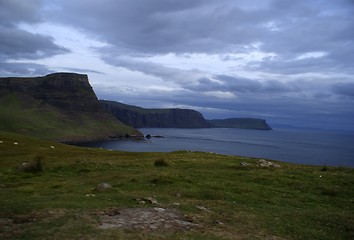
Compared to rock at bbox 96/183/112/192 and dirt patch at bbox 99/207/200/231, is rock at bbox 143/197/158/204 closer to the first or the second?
dirt patch at bbox 99/207/200/231

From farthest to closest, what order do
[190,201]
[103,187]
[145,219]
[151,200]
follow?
1. [103,187]
2. [190,201]
3. [151,200]
4. [145,219]

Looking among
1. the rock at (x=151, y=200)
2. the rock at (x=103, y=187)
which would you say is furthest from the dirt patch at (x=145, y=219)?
the rock at (x=103, y=187)

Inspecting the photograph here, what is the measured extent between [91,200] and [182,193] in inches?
269

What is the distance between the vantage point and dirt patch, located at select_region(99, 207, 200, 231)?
15718 mm

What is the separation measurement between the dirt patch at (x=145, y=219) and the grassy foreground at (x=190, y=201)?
485mm

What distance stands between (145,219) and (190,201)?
5.78 meters

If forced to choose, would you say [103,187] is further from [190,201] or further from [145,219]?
[145,219]

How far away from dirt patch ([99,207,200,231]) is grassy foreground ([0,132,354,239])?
0.49 meters

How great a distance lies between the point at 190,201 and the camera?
22078 mm

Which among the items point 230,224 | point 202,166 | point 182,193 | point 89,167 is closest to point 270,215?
point 230,224

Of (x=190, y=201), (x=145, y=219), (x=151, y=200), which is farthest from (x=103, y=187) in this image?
(x=145, y=219)

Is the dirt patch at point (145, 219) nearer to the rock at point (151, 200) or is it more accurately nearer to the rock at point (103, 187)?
the rock at point (151, 200)

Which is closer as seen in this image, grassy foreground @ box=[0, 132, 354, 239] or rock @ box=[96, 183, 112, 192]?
grassy foreground @ box=[0, 132, 354, 239]

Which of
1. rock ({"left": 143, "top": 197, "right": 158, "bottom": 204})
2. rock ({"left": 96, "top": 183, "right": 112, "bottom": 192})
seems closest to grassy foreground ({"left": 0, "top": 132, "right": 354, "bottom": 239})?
rock ({"left": 96, "top": 183, "right": 112, "bottom": 192})
